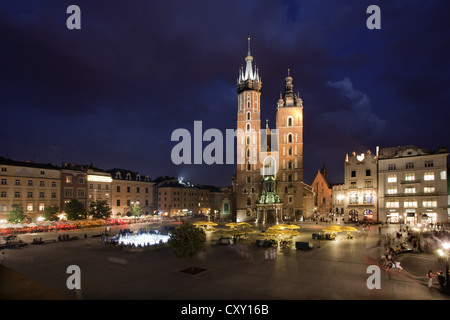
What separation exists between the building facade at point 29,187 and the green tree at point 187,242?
54551 mm

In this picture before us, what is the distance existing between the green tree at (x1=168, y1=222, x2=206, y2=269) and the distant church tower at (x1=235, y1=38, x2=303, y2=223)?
51.6 meters

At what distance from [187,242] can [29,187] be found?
5782cm

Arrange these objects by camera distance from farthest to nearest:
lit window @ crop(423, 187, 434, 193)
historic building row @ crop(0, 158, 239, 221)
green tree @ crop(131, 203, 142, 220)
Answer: green tree @ crop(131, 203, 142, 220)
historic building row @ crop(0, 158, 239, 221)
lit window @ crop(423, 187, 434, 193)

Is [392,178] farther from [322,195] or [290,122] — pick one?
[322,195]

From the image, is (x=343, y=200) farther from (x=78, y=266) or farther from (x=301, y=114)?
(x=78, y=266)

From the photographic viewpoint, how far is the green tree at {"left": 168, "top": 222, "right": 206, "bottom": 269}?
21703 millimetres

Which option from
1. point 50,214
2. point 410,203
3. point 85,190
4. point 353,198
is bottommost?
point 50,214

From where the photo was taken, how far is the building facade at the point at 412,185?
56875mm

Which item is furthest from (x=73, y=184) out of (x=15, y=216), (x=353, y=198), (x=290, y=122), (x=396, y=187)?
(x=396, y=187)

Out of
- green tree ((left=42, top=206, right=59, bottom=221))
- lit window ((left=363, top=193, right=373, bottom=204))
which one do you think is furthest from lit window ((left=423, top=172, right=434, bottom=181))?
green tree ((left=42, top=206, right=59, bottom=221))

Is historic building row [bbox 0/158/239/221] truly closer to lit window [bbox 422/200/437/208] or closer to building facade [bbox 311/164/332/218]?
building facade [bbox 311/164/332/218]

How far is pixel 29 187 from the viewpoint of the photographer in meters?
62.5

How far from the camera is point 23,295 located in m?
17.2
